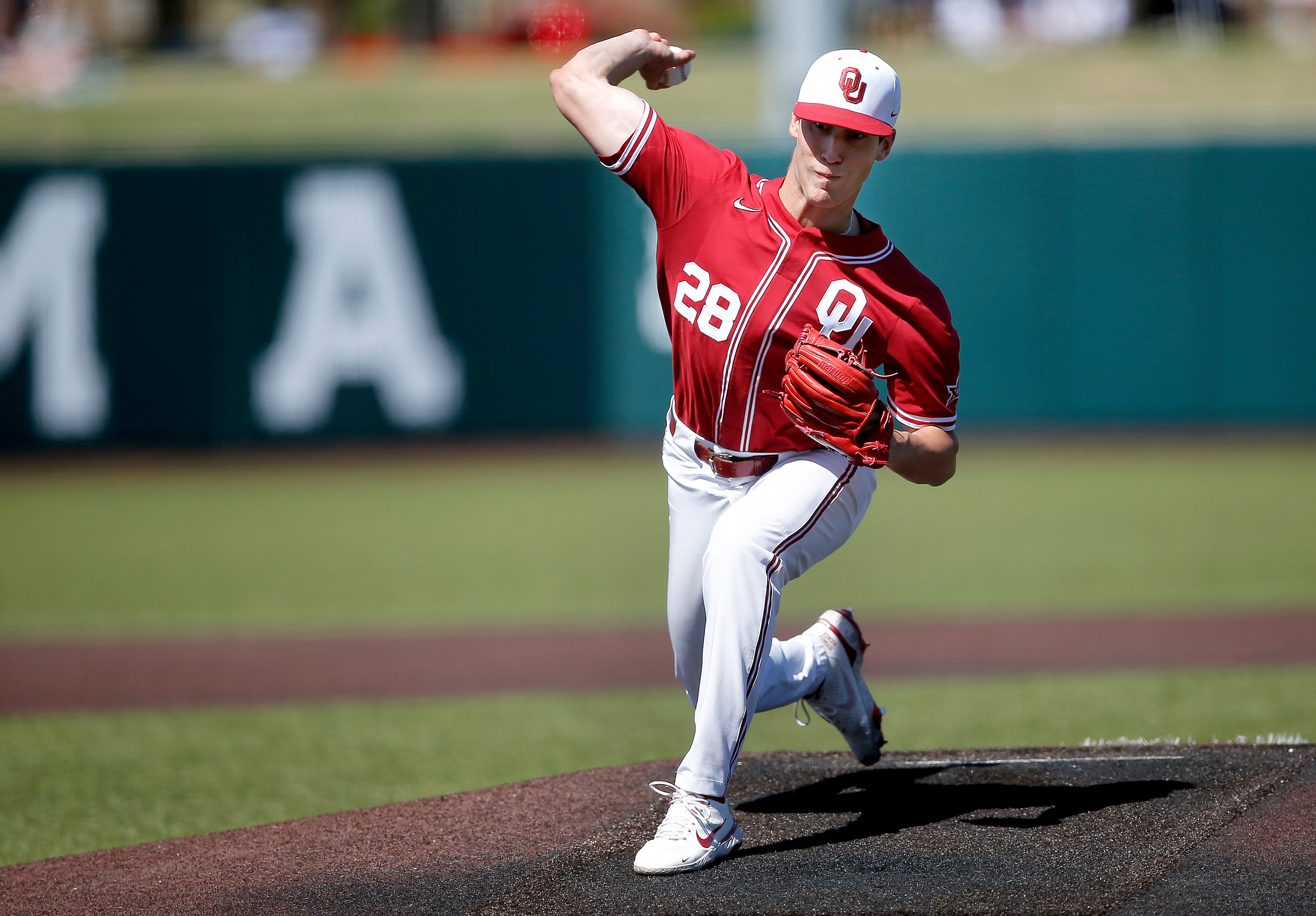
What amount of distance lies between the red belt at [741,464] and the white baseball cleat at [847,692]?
57 centimetres

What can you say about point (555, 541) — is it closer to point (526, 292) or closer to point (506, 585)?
point (506, 585)

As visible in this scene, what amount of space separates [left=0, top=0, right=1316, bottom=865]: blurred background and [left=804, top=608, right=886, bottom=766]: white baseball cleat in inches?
38.0

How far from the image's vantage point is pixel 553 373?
13.0 metres

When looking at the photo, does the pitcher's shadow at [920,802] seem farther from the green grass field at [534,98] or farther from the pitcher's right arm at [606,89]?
the green grass field at [534,98]

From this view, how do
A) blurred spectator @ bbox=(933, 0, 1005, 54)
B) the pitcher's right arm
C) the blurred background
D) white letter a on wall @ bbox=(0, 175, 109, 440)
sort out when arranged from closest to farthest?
the pitcher's right arm
the blurred background
white letter a on wall @ bbox=(0, 175, 109, 440)
blurred spectator @ bbox=(933, 0, 1005, 54)

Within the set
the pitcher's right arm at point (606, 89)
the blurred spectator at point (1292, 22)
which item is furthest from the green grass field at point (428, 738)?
the blurred spectator at point (1292, 22)

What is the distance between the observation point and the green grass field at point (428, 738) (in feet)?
15.1

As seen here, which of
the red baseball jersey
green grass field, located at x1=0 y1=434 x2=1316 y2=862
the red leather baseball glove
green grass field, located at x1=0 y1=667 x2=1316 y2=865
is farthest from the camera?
green grass field, located at x1=0 y1=434 x2=1316 y2=862

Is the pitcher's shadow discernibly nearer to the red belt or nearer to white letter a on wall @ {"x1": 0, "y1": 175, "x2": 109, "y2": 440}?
the red belt

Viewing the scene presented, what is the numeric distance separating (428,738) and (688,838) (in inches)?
84.8

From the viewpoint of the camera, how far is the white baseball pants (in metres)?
3.57

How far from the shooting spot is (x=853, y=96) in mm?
3564

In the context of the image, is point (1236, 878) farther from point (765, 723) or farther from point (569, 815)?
point (765, 723)

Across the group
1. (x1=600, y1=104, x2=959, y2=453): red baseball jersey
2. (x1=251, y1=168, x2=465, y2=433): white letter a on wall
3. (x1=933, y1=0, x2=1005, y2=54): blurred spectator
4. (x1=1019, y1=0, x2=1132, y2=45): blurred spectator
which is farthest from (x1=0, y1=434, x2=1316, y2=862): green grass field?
(x1=1019, y1=0, x2=1132, y2=45): blurred spectator
